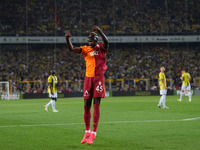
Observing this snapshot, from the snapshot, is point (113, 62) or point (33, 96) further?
point (113, 62)

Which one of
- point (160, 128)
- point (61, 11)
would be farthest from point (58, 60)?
point (160, 128)

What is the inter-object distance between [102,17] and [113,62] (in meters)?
8.55

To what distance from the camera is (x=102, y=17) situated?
5641cm

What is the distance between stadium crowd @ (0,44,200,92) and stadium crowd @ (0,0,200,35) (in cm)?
264

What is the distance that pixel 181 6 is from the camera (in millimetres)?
58219

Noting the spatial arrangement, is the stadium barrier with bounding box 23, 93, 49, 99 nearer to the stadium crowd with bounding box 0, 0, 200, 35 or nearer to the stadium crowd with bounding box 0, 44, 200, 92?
the stadium crowd with bounding box 0, 44, 200, 92

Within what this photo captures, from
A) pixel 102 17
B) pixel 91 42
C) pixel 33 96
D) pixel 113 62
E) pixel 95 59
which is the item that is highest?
pixel 102 17

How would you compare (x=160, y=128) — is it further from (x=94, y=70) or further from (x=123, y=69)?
(x=123, y=69)

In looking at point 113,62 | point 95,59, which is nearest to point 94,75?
point 95,59

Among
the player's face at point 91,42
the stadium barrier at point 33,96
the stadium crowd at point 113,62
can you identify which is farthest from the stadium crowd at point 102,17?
the player's face at point 91,42

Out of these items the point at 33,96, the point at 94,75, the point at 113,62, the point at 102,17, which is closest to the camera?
the point at 94,75

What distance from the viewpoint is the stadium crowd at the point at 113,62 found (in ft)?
158

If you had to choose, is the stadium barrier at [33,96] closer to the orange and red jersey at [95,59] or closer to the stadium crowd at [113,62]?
the stadium crowd at [113,62]

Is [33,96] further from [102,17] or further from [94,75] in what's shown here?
[94,75]
